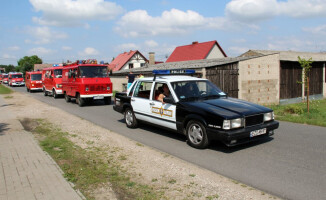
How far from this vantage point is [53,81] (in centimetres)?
2214

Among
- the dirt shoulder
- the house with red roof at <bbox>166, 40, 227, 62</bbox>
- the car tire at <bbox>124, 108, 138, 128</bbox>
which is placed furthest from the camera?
the house with red roof at <bbox>166, 40, 227, 62</bbox>

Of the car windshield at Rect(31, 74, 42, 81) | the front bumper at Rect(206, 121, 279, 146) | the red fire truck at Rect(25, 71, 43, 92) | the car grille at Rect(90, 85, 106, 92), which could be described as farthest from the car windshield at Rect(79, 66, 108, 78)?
the car windshield at Rect(31, 74, 42, 81)

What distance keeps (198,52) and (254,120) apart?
40.5 m

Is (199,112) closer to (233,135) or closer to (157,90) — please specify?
(233,135)

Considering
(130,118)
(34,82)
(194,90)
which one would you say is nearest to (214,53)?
(34,82)

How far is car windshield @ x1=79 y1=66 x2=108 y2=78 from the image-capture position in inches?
628

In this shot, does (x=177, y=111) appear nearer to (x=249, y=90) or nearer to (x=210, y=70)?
(x=210, y=70)

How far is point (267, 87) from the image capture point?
18.1m

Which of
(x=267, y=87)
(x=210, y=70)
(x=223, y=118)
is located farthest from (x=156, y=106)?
(x=267, y=87)

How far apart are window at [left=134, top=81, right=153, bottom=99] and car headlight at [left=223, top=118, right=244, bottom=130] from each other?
122 inches

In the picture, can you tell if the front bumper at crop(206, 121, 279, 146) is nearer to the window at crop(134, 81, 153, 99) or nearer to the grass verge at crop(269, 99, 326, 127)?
the window at crop(134, 81, 153, 99)

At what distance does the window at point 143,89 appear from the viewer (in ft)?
27.8

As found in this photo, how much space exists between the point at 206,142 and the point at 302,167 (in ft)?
6.53

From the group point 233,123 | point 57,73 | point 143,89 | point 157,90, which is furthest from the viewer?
point 57,73
